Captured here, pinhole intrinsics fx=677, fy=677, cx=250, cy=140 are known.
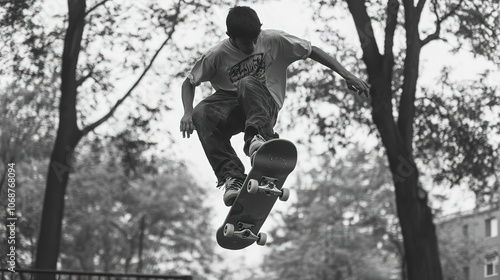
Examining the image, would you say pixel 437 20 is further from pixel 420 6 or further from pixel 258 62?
pixel 258 62

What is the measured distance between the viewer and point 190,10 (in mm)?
13961

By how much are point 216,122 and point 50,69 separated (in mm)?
10320

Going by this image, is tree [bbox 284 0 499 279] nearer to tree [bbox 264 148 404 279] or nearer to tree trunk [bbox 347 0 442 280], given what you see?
tree trunk [bbox 347 0 442 280]

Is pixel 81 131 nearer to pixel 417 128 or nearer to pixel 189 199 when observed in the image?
pixel 417 128

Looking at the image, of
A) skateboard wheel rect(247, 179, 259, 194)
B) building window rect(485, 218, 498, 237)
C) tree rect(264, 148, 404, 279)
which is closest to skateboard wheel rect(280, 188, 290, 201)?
skateboard wheel rect(247, 179, 259, 194)

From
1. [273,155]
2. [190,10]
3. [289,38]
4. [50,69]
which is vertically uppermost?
[190,10]

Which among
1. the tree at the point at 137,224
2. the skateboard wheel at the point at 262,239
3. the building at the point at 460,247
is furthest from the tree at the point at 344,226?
the skateboard wheel at the point at 262,239

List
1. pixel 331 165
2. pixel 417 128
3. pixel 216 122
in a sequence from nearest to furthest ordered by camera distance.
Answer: pixel 216 122
pixel 417 128
pixel 331 165

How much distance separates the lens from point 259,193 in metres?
4.82

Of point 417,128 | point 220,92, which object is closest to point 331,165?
point 417,128

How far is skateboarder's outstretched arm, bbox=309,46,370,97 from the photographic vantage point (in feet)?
16.4

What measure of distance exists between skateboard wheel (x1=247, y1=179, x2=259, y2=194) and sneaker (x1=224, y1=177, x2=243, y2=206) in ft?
0.73

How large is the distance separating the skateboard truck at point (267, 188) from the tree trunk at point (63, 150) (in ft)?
26.5

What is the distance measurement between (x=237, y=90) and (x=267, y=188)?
78cm
